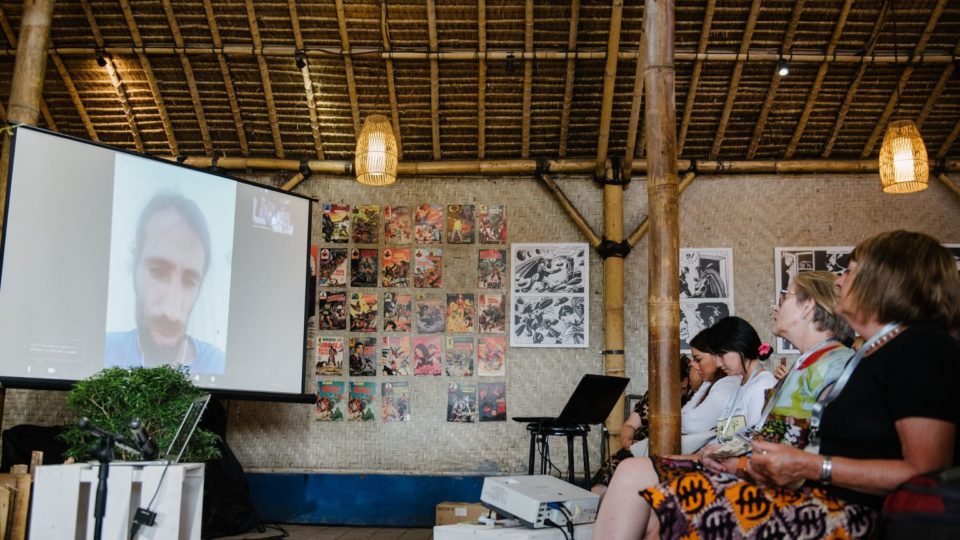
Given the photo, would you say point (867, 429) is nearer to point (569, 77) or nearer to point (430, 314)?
point (569, 77)

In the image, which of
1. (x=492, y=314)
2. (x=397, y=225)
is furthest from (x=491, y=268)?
(x=397, y=225)

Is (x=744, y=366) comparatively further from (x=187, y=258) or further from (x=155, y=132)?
(x=155, y=132)

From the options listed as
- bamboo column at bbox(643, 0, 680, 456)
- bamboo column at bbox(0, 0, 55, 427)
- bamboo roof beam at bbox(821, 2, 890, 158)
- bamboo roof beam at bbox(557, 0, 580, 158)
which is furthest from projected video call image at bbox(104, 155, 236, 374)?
bamboo roof beam at bbox(821, 2, 890, 158)

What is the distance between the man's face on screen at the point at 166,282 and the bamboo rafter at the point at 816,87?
4.80m

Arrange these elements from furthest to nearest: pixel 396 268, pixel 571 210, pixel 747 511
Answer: pixel 396 268 → pixel 571 210 → pixel 747 511

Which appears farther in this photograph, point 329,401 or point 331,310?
point 331,310

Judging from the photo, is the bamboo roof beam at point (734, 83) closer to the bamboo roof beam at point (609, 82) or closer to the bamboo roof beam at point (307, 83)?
the bamboo roof beam at point (609, 82)

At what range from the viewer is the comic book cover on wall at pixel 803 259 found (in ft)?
21.6

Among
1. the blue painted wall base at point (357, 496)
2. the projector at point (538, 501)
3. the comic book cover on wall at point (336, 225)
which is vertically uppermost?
Answer: the comic book cover on wall at point (336, 225)

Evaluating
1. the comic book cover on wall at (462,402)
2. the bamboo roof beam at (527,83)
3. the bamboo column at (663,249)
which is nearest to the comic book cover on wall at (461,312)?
the comic book cover on wall at (462,402)

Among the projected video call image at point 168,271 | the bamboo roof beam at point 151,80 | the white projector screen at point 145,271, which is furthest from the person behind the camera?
the bamboo roof beam at point 151,80

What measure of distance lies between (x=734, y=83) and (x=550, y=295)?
2249mm

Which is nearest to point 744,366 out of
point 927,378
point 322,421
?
point 927,378

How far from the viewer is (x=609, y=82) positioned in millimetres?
6031
